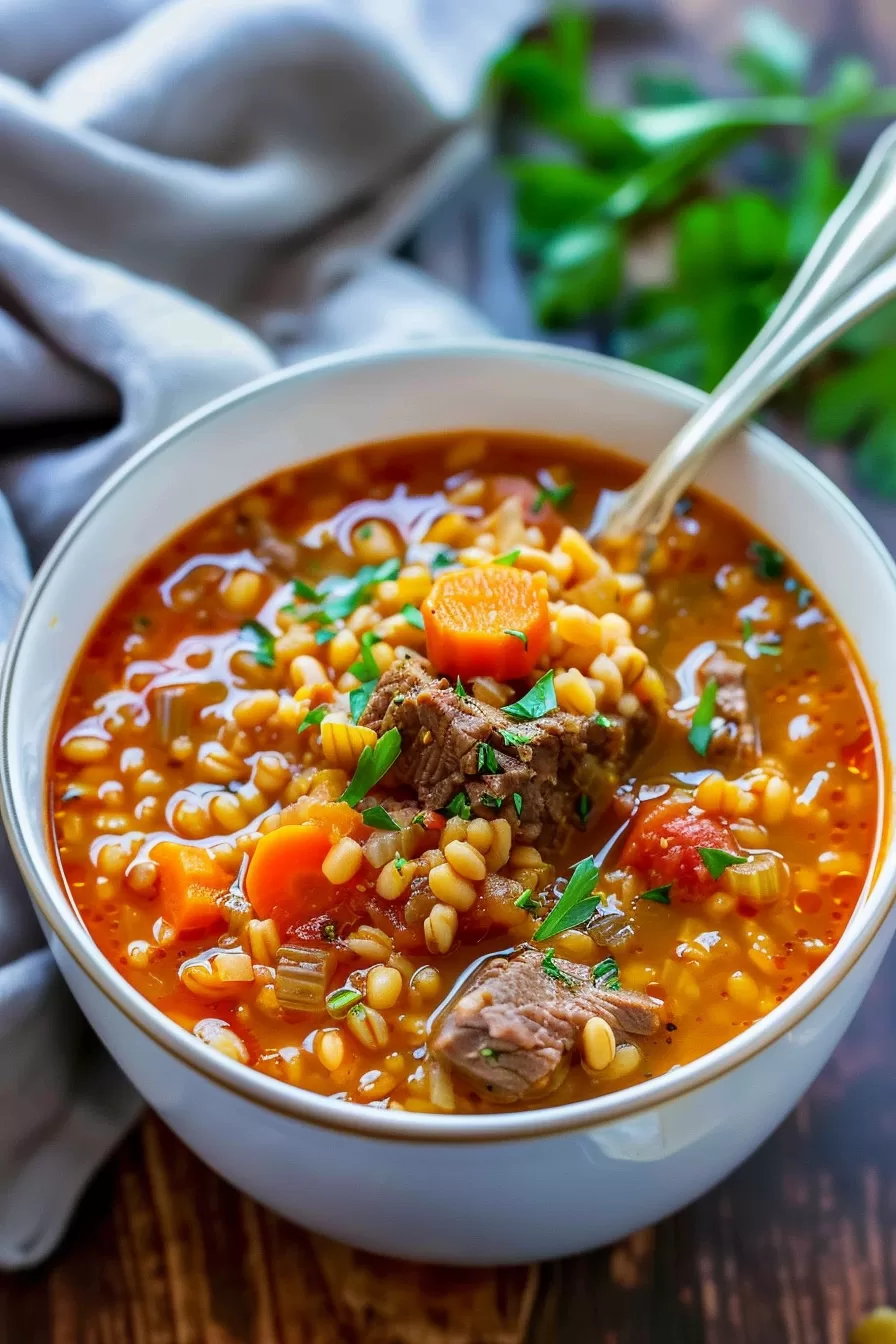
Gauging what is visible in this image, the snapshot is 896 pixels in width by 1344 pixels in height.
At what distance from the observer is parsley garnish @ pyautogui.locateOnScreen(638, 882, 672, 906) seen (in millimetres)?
3092

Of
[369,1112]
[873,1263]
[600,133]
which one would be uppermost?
[600,133]

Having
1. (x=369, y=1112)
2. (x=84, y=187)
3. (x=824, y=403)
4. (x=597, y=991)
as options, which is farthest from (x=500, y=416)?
(x=369, y=1112)

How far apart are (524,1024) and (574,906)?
14.4 inches

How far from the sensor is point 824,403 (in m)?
4.47

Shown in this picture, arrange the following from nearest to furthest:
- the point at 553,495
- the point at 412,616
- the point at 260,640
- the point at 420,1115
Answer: the point at 420,1115 → the point at 412,616 → the point at 260,640 → the point at 553,495

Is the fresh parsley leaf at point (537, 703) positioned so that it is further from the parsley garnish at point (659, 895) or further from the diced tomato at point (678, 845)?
the parsley garnish at point (659, 895)

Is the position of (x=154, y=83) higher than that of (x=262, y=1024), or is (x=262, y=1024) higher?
(x=154, y=83)

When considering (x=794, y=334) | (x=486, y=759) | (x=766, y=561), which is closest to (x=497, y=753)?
(x=486, y=759)

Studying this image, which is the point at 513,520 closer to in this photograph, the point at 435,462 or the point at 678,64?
the point at 435,462

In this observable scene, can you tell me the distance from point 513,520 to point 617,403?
1.47ft

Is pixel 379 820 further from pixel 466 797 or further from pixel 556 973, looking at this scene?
pixel 556 973

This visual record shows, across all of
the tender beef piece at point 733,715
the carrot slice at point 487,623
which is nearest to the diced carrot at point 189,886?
the carrot slice at point 487,623

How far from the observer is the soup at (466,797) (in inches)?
115

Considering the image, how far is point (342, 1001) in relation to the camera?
2904mm
